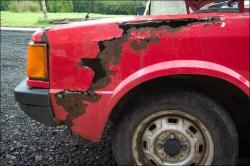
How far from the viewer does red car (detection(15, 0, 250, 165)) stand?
2969mm

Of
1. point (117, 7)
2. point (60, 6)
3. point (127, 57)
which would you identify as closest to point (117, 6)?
point (117, 7)

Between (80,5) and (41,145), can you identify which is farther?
(80,5)

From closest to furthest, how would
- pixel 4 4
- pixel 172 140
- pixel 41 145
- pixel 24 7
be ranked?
pixel 172 140
pixel 41 145
pixel 24 7
pixel 4 4

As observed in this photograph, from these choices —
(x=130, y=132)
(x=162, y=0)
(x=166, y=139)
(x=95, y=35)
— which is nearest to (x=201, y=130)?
(x=166, y=139)

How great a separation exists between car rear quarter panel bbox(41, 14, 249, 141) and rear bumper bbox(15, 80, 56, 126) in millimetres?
55

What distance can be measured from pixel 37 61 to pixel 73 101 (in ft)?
1.40

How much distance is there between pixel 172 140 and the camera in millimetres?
3148

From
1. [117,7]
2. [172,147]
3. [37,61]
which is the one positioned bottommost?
[172,147]

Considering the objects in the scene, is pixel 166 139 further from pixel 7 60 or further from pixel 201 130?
pixel 7 60

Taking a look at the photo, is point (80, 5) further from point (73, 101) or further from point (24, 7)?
point (73, 101)

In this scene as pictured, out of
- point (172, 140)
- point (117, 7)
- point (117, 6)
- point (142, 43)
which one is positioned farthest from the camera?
point (117, 6)

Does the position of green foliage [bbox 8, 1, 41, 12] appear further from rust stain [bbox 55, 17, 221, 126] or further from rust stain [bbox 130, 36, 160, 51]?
rust stain [bbox 130, 36, 160, 51]

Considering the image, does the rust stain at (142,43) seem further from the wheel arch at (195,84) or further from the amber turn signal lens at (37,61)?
the amber turn signal lens at (37,61)

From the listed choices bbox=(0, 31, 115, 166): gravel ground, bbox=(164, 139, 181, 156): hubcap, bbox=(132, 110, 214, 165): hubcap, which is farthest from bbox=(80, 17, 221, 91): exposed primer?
bbox=(0, 31, 115, 166): gravel ground
